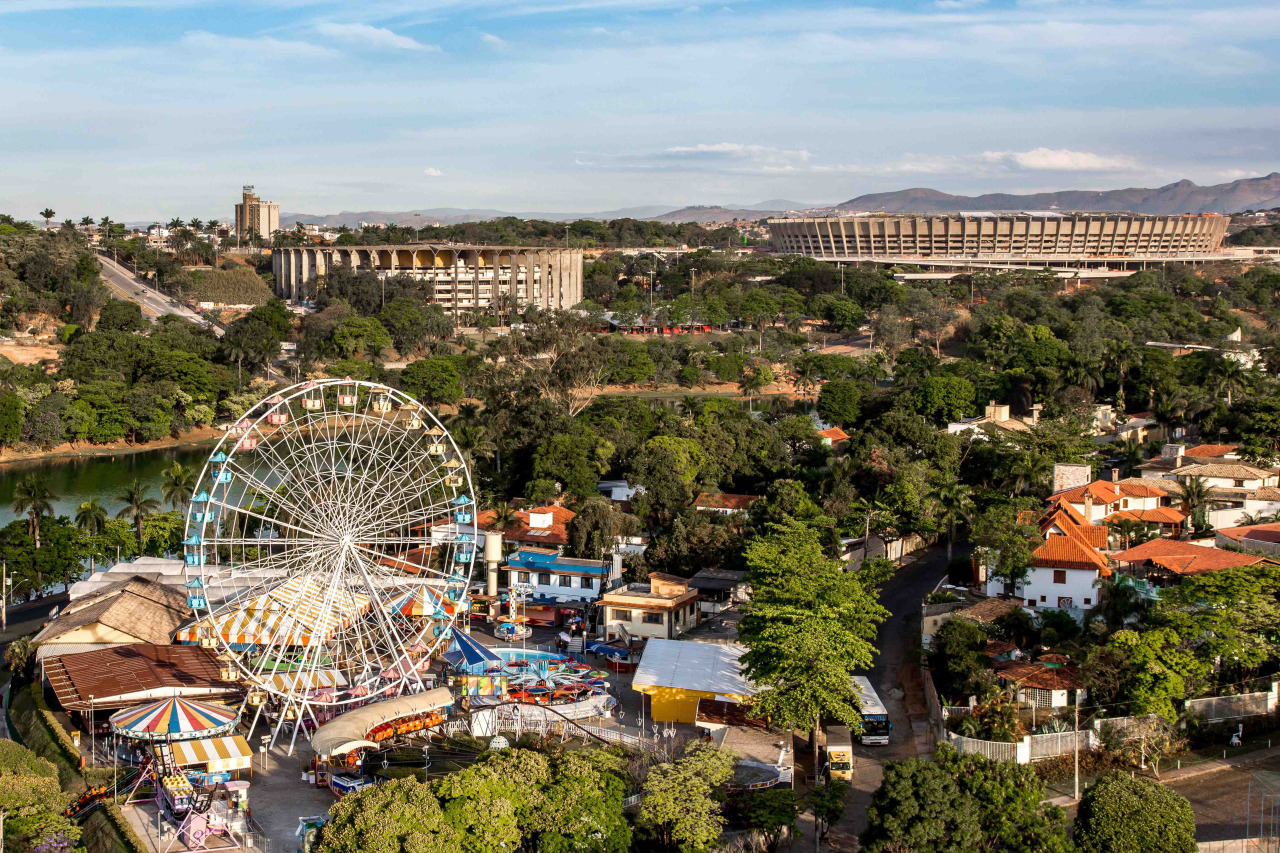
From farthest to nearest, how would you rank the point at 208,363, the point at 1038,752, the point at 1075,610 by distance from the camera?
the point at 208,363
the point at 1075,610
the point at 1038,752

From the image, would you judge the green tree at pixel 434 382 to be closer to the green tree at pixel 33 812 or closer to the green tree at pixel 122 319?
the green tree at pixel 122 319

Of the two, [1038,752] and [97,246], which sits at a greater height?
[97,246]

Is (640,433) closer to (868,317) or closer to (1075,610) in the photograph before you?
(1075,610)

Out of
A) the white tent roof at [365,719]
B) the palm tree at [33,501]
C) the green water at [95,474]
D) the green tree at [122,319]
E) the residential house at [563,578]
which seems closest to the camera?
the white tent roof at [365,719]

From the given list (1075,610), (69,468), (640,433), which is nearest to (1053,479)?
(1075,610)

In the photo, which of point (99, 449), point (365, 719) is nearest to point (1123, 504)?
point (365, 719)

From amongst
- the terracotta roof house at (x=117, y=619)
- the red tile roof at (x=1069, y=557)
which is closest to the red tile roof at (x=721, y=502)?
the red tile roof at (x=1069, y=557)
